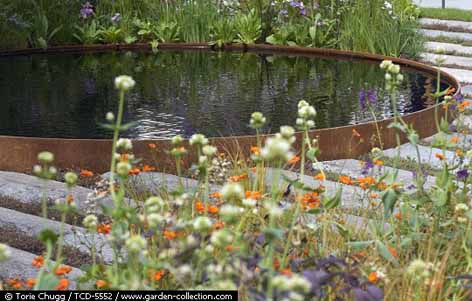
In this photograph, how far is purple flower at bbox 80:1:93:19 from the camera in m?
8.10

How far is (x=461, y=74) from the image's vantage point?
688 centimetres

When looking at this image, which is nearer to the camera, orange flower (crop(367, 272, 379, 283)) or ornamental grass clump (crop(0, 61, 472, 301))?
ornamental grass clump (crop(0, 61, 472, 301))

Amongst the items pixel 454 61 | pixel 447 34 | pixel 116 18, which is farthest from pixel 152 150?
pixel 447 34

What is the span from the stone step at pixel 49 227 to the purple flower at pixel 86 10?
4671mm

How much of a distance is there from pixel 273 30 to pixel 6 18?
244 cm

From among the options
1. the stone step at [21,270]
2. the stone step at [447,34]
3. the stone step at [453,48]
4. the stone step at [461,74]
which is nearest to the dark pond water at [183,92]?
the stone step at [461,74]

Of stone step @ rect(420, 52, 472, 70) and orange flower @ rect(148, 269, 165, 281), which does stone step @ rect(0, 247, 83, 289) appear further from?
stone step @ rect(420, 52, 472, 70)

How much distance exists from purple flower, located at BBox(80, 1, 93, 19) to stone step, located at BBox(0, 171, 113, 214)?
165 inches

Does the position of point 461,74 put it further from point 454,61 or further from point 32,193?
point 32,193

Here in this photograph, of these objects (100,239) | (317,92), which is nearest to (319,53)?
(317,92)

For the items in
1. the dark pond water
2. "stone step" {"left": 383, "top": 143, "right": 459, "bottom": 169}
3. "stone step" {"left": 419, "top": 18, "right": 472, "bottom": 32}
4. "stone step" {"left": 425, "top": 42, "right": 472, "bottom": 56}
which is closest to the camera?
"stone step" {"left": 383, "top": 143, "right": 459, "bottom": 169}

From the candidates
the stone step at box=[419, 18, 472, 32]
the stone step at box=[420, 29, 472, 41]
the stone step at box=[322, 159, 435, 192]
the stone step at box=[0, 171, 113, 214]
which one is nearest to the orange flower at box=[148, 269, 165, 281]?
the stone step at box=[0, 171, 113, 214]

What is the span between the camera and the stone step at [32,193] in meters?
3.77

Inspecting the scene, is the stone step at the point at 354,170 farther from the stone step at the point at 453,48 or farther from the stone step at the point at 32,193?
the stone step at the point at 453,48
